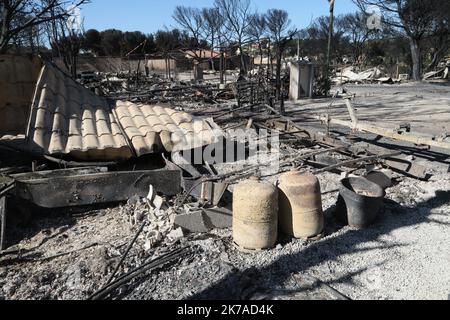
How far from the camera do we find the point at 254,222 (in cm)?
425

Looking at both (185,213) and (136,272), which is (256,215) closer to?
(185,213)

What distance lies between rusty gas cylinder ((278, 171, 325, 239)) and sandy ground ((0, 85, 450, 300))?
0.57 ft

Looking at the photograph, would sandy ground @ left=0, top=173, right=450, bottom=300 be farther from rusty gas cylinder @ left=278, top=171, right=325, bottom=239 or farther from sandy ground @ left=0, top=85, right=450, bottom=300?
rusty gas cylinder @ left=278, top=171, right=325, bottom=239

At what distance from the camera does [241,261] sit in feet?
13.7

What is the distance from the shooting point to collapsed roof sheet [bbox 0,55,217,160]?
20.5 feet

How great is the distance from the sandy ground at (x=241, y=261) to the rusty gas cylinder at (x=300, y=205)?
0.17 meters

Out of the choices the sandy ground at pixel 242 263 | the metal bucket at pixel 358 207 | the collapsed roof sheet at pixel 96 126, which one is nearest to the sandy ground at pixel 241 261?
the sandy ground at pixel 242 263

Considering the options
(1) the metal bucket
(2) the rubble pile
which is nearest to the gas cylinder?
(2) the rubble pile

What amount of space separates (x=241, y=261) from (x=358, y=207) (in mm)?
1669

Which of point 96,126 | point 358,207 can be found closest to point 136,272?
point 358,207

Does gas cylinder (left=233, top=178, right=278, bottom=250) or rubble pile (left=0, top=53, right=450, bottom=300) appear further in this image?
gas cylinder (left=233, top=178, right=278, bottom=250)

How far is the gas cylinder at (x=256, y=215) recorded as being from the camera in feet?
13.9

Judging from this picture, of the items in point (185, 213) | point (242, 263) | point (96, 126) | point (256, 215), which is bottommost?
point (242, 263)
